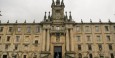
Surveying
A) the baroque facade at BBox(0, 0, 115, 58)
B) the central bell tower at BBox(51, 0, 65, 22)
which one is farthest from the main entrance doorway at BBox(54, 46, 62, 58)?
the central bell tower at BBox(51, 0, 65, 22)

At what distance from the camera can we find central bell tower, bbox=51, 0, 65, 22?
188 ft

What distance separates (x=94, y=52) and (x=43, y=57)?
1604 centimetres

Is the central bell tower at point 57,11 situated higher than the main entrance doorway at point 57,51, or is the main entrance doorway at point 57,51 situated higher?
the central bell tower at point 57,11

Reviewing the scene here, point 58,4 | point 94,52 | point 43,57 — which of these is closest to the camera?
point 43,57

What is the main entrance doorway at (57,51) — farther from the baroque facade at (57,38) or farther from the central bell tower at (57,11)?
the central bell tower at (57,11)

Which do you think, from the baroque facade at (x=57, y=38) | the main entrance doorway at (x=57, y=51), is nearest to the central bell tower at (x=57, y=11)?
the baroque facade at (x=57, y=38)

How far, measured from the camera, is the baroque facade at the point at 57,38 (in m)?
54.3

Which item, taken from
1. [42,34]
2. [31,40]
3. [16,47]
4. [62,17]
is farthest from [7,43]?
[62,17]

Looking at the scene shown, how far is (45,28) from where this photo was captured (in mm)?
55938

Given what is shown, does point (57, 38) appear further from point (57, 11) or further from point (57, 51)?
point (57, 11)

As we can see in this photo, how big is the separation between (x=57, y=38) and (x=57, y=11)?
9500mm

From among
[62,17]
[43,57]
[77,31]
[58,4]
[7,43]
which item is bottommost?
[43,57]

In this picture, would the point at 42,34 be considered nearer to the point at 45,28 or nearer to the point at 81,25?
the point at 45,28

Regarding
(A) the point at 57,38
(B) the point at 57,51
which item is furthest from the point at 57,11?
(B) the point at 57,51
